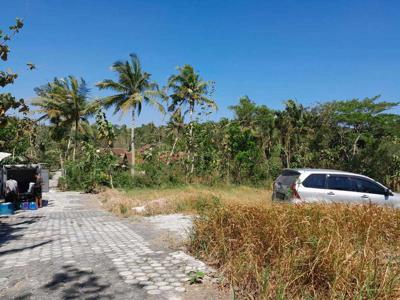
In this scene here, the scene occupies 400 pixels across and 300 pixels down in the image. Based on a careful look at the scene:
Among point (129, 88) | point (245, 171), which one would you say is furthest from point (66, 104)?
point (245, 171)

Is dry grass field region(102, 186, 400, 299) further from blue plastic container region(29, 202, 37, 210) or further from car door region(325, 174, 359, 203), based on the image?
blue plastic container region(29, 202, 37, 210)

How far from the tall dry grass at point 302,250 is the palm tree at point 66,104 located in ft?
77.0

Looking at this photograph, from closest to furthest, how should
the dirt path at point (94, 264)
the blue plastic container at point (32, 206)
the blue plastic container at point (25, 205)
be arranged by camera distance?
the dirt path at point (94, 264), the blue plastic container at point (25, 205), the blue plastic container at point (32, 206)

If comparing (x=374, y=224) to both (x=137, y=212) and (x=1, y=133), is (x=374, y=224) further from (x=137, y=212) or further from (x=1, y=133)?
(x=1, y=133)

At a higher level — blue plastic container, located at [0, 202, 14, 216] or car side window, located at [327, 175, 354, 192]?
car side window, located at [327, 175, 354, 192]

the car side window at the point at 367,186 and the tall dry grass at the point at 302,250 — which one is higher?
the car side window at the point at 367,186

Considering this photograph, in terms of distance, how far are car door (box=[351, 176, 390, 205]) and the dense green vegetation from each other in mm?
14858

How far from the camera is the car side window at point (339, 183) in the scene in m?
A: 10.2

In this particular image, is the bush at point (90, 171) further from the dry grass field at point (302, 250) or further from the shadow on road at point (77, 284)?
the shadow on road at point (77, 284)

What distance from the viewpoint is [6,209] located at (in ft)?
41.0

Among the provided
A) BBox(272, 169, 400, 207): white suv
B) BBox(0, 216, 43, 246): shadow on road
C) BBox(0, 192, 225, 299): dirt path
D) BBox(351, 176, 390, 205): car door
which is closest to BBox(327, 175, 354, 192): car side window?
BBox(272, 169, 400, 207): white suv

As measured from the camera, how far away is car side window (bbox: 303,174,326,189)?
Answer: 32.6ft

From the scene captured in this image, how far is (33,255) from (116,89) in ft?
71.8

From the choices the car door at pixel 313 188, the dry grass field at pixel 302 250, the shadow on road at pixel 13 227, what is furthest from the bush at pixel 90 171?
the dry grass field at pixel 302 250
